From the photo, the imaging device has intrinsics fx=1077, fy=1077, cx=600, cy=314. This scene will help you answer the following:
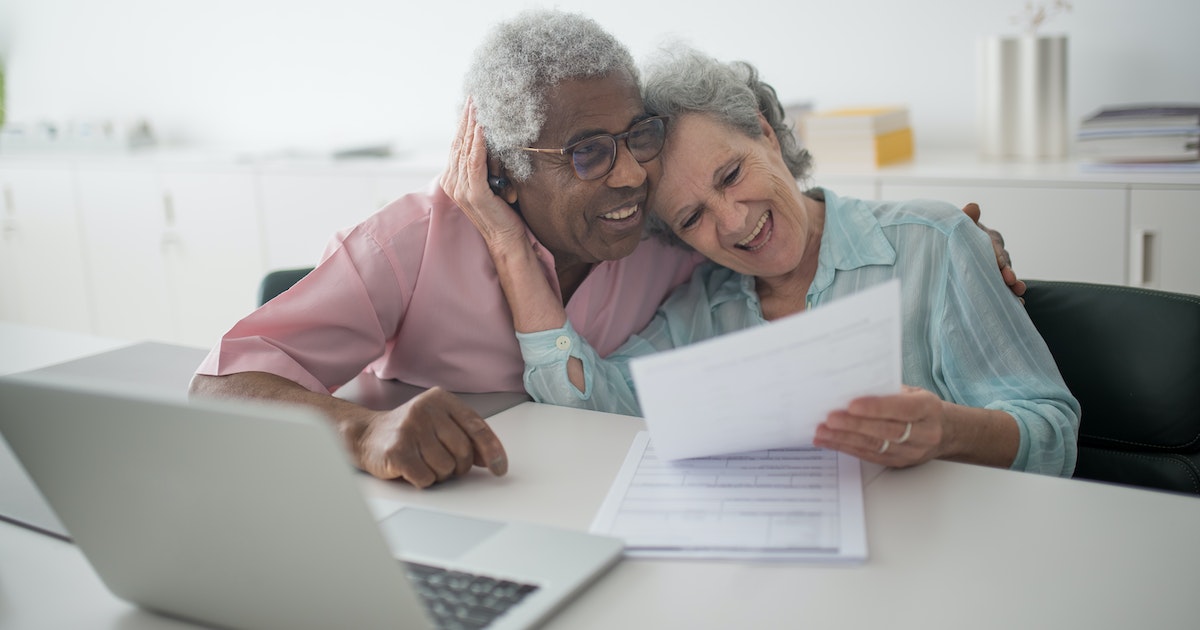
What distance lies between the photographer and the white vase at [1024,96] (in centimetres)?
266

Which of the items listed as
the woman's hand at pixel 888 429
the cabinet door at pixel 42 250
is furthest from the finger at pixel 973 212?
the cabinet door at pixel 42 250

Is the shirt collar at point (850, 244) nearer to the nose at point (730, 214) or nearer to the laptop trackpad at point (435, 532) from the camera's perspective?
the nose at point (730, 214)

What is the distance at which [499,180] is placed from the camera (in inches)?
65.3

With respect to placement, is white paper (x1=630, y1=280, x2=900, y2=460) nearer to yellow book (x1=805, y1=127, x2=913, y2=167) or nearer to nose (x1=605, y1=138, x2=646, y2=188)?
nose (x1=605, y1=138, x2=646, y2=188)

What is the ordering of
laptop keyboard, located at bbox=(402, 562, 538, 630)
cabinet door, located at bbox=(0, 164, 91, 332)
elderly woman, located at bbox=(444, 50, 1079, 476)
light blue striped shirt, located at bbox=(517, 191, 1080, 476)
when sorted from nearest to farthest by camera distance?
laptop keyboard, located at bbox=(402, 562, 538, 630) < light blue striped shirt, located at bbox=(517, 191, 1080, 476) < elderly woman, located at bbox=(444, 50, 1079, 476) < cabinet door, located at bbox=(0, 164, 91, 332)

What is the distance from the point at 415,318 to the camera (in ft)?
5.55

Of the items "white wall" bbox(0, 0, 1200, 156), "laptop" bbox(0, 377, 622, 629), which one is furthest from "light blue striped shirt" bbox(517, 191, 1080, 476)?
"laptop" bbox(0, 377, 622, 629)

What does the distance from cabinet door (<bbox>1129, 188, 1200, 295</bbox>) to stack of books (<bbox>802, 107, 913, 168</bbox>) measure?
2.06ft

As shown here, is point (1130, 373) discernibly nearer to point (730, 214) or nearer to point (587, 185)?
point (730, 214)

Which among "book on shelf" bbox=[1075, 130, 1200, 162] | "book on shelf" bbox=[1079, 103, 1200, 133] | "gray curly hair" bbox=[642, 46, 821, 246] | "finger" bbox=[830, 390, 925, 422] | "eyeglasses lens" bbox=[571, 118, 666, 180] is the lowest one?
"finger" bbox=[830, 390, 925, 422]

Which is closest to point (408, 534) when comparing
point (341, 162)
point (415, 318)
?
point (415, 318)

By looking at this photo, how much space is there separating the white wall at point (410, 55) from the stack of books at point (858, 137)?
0.86 ft

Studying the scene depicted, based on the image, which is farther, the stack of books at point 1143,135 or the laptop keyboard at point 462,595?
the stack of books at point 1143,135

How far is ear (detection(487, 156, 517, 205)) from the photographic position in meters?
1.66
